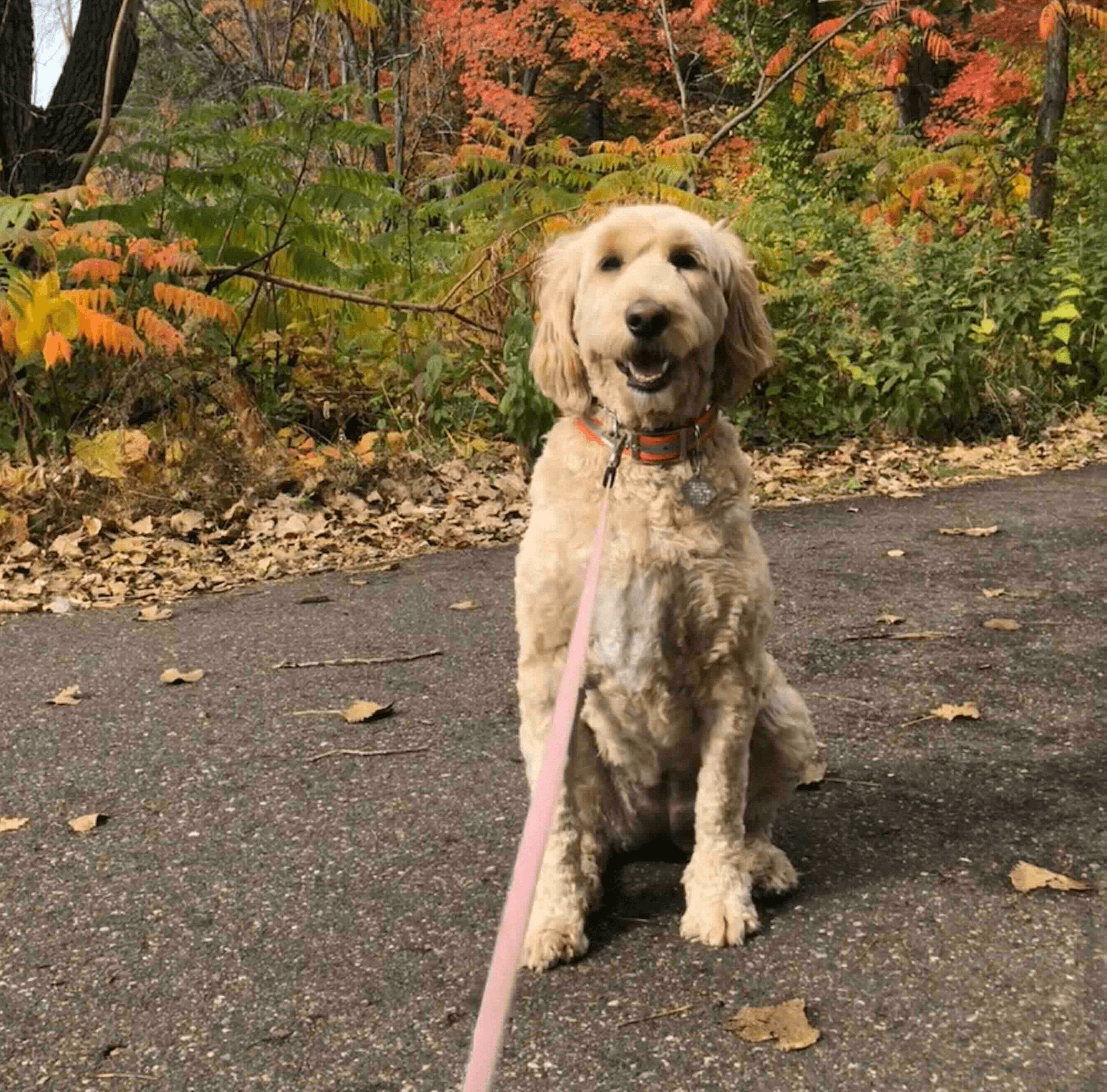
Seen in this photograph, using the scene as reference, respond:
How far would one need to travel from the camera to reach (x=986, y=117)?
57.3ft

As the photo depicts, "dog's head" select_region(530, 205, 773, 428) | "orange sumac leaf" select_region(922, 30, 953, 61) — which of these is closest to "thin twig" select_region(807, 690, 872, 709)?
"dog's head" select_region(530, 205, 773, 428)

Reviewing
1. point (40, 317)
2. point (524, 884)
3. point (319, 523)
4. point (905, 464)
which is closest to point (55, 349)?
point (40, 317)

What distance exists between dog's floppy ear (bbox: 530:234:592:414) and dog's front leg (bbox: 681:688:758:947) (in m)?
0.83

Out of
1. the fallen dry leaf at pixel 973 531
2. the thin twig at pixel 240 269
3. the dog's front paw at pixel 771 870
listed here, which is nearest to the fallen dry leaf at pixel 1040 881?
the dog's front paw at pixel 771 870

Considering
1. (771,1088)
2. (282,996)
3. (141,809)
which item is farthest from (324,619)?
(771,1088)

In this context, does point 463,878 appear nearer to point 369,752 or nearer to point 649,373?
point 369,752

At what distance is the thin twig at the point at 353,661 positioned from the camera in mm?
5195

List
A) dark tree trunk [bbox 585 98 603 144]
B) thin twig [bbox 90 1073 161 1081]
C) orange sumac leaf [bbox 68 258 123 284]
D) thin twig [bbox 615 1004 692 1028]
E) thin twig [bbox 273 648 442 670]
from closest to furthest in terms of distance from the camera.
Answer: thin twig [bbox 90 1073 161 1081]
thin twig [bbox 615 1004 692 1028]
thin twig [bbox 273 648 442 670]
orange sumac leaf [bbox 68 258 123 284]
dark tree trunk [bbox 585 98 603 144]

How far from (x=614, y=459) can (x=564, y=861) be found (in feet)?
3.12

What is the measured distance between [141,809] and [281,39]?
17987mm

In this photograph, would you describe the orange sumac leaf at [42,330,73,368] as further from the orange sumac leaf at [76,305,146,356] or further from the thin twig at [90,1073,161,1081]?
the thin twig at [90,1073,161,1081]

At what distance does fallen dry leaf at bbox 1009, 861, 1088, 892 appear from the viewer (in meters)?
3.03

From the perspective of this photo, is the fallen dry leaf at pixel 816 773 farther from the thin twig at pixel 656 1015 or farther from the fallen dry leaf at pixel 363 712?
the fallen dry leaf at pixel 363 712

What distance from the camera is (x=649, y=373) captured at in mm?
2811
